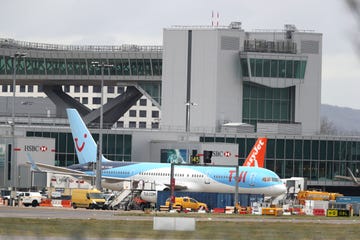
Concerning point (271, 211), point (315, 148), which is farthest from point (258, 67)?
point (271, 211)

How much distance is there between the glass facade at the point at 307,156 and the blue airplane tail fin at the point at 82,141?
24.7 m

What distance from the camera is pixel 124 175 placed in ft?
467

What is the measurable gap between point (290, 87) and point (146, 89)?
25.3m

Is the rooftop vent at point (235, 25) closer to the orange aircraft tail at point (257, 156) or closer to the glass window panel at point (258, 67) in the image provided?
the glass window panel at point (258, 67)

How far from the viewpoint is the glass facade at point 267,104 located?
182 metres

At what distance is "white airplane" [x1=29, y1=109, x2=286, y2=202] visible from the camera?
134m

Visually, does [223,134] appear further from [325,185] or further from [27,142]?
[27,142]

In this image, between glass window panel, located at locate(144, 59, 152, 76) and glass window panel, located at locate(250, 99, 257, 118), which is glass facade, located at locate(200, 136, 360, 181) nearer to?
glass window panel, located at locate(250, 99, 257, 118)

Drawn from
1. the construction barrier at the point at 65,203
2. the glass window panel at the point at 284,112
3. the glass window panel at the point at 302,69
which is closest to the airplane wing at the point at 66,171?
the construction barrier at the point at 65,203

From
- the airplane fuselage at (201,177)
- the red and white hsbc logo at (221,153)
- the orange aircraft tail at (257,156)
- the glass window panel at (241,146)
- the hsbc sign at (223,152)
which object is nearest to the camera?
the airplane fuselage at (201,177)

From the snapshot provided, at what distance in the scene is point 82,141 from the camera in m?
154

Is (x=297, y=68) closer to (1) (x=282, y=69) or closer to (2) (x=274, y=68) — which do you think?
(1) (x=282, y=69)

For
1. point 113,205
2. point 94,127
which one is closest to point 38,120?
point 94,127

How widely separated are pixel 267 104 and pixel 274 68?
6906mm
